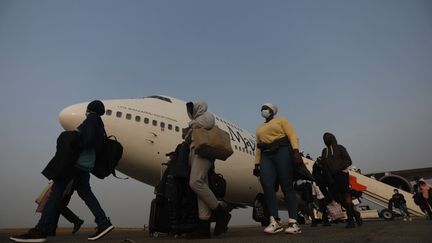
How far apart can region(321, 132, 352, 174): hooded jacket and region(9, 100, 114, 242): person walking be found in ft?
12.9

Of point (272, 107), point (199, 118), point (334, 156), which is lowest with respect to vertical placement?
point (334, 156)

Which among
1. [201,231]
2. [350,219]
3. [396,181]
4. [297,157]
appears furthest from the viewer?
[396,181]

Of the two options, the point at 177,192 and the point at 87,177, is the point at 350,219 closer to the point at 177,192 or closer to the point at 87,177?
the point at 177,192

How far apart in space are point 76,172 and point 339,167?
4353 millimetres

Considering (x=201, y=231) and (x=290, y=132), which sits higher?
(x=290, y=132)

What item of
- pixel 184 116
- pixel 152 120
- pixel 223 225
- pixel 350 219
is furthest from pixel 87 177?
pixel 184 116

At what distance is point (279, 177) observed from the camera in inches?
187

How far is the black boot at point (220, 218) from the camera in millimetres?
4023

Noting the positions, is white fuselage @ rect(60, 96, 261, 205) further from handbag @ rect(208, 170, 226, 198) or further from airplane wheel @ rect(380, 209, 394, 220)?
airplane wheel @ rect(380, 209, 394, 220)

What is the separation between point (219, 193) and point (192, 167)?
66 centimetres

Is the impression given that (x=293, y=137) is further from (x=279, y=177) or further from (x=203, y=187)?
(x=203, y=187)

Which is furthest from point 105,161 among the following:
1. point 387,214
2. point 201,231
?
point 387,214

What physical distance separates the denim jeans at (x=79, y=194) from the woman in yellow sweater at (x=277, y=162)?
7.43 feet

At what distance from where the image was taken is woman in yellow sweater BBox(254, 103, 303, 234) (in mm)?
4578
